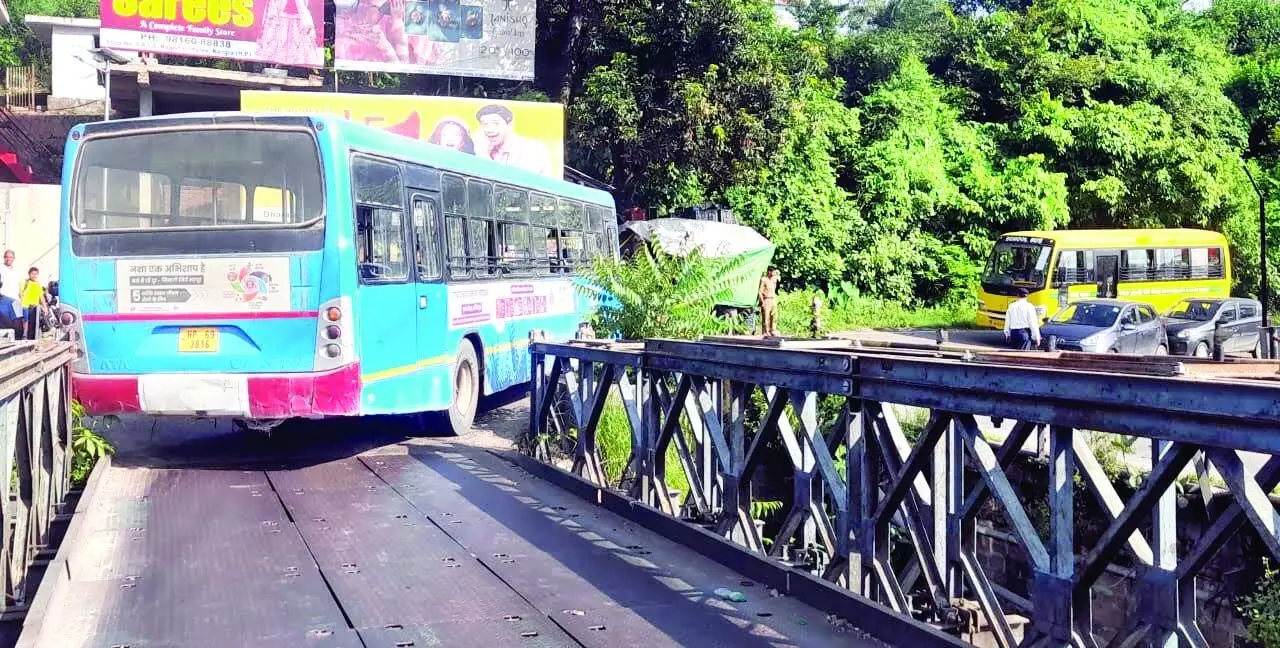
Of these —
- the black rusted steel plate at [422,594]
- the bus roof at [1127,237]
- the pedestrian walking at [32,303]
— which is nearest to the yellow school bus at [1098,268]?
the bus roof at [1127,237]

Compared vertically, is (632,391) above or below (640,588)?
above

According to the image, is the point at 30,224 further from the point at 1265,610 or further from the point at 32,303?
the point at 1265,610

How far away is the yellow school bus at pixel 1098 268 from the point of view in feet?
91.8

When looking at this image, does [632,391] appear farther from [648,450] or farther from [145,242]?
[145,242]

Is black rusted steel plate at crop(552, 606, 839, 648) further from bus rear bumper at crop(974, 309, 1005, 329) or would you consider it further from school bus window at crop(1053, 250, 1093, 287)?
school bus window at crop(1053, 250, 1093, 287)

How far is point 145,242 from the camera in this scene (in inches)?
374

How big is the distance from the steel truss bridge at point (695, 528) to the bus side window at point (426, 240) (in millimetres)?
2691

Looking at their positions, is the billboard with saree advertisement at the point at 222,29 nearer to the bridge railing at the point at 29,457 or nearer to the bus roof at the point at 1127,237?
the bus roof at the point at 1127,237

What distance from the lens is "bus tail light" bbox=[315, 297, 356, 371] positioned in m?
9.38

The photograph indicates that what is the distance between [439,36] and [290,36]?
372 centimetres

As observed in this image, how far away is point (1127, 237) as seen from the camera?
29234 mm

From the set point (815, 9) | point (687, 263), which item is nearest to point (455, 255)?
point (687, 263)

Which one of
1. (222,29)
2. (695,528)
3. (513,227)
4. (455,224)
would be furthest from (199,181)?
(222,29)

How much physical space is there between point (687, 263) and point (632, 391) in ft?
10.8
